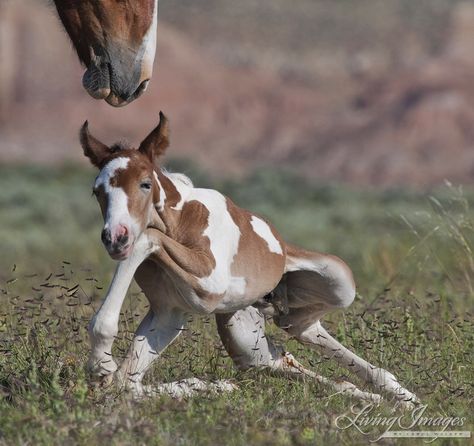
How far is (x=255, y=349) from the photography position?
20.6ft

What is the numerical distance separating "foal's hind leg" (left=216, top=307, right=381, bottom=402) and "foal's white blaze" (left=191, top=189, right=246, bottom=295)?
1.69ft

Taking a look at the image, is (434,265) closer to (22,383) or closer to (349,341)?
(349,341)

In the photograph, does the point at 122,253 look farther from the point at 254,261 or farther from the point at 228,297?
the point at 254,261

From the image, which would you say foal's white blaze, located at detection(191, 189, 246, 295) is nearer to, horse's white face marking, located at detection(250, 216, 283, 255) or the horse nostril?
horse's white face marking, located at detection(250, 216, 283, 255)

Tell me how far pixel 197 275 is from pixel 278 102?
4249 cm

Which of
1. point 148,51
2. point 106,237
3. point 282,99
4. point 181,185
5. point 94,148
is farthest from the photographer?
point 282,99

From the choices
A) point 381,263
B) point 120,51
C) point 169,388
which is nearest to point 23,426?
point 169,388

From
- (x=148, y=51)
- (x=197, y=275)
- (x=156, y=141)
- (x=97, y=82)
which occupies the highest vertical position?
(x=156, y=141)

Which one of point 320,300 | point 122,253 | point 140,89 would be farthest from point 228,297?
point 140,89

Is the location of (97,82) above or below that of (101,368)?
above

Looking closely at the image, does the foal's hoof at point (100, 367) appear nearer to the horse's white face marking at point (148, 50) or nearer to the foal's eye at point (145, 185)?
the foal's eye at point (145, 185)

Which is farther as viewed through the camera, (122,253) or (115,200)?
(115,200)

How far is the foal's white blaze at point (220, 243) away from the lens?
559 cm

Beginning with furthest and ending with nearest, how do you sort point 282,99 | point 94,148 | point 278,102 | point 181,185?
point 282,99 < point 278,102 < point 181,185 < point 94,148
